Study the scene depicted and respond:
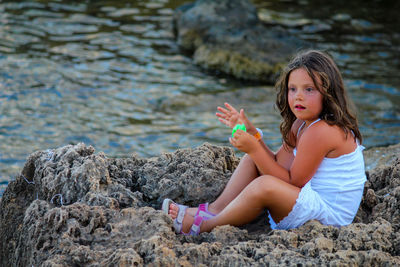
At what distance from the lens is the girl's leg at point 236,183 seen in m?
3.26

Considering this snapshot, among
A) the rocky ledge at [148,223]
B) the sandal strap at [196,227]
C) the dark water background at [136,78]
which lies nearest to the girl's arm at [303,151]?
the rocky ledge at [148,223]

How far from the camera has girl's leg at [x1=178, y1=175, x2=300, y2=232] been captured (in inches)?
115

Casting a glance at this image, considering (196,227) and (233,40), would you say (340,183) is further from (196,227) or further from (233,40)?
(233,40)

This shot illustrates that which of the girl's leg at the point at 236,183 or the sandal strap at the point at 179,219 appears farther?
the girl's leg at the point at 236,183

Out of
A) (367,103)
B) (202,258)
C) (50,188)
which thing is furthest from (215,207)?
(367,103)

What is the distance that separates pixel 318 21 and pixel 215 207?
8.66 metres

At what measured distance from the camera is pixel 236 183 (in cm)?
331

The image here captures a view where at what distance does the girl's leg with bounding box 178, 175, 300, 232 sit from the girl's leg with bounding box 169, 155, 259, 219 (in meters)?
0.17

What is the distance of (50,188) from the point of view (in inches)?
127

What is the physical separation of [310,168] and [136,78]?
562 centimetres

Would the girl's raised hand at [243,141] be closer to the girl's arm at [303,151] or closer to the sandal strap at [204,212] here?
the girl's arm at [303,151]

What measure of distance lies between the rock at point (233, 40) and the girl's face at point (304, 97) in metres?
5.57

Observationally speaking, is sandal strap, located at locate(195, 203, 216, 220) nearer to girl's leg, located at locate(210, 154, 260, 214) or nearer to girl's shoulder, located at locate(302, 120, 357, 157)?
girl's leg, located at locate(210, 154, 260, 214)

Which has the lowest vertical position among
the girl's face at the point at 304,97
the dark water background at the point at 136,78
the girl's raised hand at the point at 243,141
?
the dark water background at the point at 136,78
